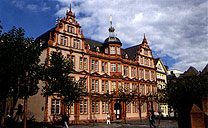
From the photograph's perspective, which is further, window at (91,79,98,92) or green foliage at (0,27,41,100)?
window at (91,79,98,92)

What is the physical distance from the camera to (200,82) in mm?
34844

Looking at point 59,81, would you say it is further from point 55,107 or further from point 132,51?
point 132,51

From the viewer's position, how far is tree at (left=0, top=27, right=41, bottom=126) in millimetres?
20078

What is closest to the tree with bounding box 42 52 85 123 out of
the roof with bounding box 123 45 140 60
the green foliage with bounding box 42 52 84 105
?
the green foliage with bounding box 42 52 84 105

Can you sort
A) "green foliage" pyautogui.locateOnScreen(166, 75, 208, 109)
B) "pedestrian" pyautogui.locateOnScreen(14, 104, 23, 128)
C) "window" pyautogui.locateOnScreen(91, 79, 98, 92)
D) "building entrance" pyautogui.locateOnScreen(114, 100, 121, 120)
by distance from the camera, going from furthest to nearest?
"building entrance" pyautogui.locateOnScreen(114, 100, 121, 120) < "window" pyautogui.locateOnScreen(91, 79, 98, 92) < "green foliage" pyautogui.locateOnScreen(166, 75, 208, 109) < "pedestrian" pyautogui.locateOnScreen(14, 104, 23, 128)

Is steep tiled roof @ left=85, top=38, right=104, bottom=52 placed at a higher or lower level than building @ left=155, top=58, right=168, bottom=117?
higher

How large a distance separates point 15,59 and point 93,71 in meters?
19.5

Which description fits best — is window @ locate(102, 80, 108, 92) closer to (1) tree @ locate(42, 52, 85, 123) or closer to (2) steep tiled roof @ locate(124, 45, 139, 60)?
(2) steep tiled roof @ locate(124, 45, 139, 60)

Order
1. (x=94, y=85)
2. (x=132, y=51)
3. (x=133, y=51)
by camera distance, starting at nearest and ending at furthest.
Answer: (x=94, y=85), (x=133, y=51), (x=132, y=51)

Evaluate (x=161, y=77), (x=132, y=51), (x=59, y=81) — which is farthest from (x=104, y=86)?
(x=161, y=77)

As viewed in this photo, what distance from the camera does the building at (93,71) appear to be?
32562 mm

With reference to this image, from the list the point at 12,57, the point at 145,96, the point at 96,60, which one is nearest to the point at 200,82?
the point at 145,96

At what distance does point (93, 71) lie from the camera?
38375mm

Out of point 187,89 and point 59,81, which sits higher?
point 59,81
